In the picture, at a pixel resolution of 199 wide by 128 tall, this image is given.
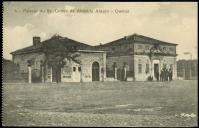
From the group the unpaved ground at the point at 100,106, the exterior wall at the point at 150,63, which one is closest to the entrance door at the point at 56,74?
the unpaved ground at the point at 100,106

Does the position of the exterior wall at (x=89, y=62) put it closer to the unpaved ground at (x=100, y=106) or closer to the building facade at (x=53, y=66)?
the building facade at (x=53, y=66)

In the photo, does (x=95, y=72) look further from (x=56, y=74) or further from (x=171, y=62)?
(x=171, y=62)

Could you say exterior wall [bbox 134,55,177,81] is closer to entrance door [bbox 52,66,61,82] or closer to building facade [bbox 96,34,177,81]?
building facade [bbox 96,34,177,81]

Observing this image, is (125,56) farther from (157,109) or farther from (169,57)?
(157,109)

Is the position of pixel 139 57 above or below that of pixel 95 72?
above

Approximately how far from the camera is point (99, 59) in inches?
894

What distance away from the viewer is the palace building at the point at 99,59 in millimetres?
15414

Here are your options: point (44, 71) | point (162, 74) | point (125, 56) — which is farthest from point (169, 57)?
point (44, 71)

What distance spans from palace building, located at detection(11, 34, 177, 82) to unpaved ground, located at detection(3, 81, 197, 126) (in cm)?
137

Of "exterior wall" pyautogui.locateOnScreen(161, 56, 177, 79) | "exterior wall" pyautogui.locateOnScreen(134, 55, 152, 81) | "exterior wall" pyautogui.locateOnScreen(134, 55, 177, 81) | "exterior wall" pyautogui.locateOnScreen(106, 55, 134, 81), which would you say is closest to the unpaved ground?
"exterior wall" pyautogui.locateOnScreen(161, 56, 177, 79)

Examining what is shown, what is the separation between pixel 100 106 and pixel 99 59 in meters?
10.1

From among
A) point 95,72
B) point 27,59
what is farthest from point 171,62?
point 27,59

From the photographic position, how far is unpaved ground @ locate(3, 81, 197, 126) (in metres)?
11.1

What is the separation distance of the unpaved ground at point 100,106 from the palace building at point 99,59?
1.37m
